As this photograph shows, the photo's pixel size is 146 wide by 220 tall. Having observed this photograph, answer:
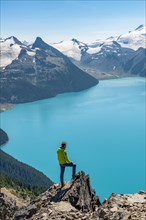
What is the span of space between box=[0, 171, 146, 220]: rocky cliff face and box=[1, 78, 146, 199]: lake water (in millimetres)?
56098

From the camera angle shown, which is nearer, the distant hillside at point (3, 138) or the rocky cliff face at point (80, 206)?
the rocky cliff face at point (80, 206)

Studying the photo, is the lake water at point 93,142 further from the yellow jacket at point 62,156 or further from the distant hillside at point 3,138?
the yellow jacket at point 62,156

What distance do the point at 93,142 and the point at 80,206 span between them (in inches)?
4017

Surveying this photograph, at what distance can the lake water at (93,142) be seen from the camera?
86.2 m

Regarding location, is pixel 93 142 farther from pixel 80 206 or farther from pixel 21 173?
pixel 80 206

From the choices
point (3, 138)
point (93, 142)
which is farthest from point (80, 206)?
point (3, 138)

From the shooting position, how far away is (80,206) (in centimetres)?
1822

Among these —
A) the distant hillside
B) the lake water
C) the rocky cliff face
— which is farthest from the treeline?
the rocky cliff face

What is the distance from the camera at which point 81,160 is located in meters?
100

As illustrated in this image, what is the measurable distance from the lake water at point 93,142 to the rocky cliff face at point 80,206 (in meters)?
56.1

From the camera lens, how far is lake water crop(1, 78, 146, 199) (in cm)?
8625

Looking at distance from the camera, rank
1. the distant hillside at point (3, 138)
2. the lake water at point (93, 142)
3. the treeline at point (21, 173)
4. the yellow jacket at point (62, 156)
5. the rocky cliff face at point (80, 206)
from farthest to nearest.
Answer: the distant hillside at point (3, 138) → the treeline at point (21, 173) → the lake water at point (93, 142) → the yellow jacket at point (62, 156) → the rocky cliff face at point (80, 206)

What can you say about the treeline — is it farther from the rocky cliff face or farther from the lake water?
the rocky cliff face

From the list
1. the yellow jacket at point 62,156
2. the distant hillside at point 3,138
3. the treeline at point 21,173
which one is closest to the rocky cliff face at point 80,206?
the yellow jacket at point 62,156
